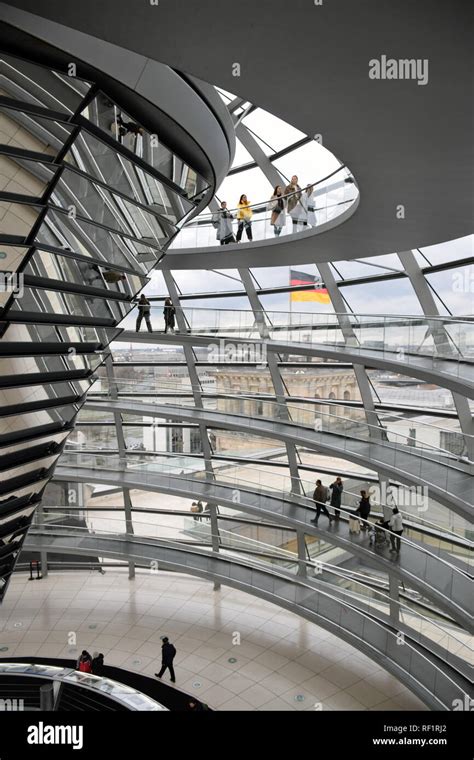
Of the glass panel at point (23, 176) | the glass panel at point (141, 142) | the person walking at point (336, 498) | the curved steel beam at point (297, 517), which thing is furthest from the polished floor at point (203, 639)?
the glass panel at point (23, 176)

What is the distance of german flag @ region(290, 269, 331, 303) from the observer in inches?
718

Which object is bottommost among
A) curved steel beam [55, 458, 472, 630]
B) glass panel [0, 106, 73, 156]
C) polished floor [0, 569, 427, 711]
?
polished floor [0, 569, 427, 711]

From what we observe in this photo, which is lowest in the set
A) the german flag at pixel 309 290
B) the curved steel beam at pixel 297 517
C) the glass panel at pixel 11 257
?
the curved steel beam at pixel 297 517

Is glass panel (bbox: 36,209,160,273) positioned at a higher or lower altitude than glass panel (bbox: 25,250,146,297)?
higher

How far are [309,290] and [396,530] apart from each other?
7313 millimetres

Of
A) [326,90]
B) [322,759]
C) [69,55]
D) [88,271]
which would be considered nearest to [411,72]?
Answer: [326,90]

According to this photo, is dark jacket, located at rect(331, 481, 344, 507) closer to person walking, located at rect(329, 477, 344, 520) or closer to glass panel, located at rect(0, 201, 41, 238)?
person walking, located at rect(329, 477, 344, 520)

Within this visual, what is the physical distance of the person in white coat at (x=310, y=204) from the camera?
40.1 ft

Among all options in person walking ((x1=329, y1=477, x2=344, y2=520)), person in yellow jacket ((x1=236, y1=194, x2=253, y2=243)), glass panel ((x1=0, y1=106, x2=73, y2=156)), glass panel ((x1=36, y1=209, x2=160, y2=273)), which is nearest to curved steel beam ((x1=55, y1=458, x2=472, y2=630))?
person walking ((x1=329, y1=477, x2=344, y2=520))

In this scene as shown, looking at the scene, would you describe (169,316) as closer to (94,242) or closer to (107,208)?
(94,242)

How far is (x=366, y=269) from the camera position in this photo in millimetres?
16781

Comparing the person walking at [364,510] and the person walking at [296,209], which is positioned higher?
the person walking at [296,209]

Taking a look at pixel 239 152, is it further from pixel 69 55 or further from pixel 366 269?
pixel 69 55

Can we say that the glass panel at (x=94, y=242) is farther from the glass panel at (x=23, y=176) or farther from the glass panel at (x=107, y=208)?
the glass panel at (x=23, y=176)
